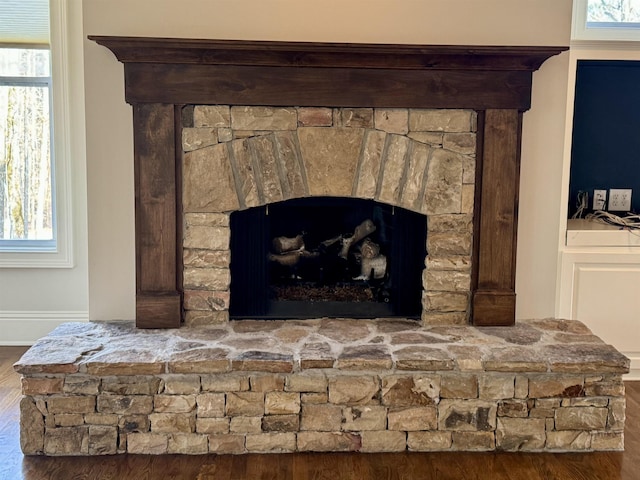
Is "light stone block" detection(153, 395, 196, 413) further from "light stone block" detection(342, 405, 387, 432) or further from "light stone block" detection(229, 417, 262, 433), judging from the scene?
"light stone block" detection(342, 405, 387, 432)

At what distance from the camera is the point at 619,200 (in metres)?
3.62

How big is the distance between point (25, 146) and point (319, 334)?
239cm

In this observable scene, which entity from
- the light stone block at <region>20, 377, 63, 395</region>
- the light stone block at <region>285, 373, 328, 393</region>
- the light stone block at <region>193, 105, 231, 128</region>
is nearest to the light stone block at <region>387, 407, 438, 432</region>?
the light stone block at <region>285, 373, 328, 393</region>

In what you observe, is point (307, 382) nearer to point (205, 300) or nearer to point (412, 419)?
point (412, 419)

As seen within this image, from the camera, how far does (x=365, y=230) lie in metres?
3.22

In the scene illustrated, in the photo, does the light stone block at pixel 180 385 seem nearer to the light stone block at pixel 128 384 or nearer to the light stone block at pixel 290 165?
the light stone block at pixel 128 384

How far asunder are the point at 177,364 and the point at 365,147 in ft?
4.36

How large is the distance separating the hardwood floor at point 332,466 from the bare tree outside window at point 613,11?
2330 mm

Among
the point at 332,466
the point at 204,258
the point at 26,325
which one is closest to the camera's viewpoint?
the point at 332,466

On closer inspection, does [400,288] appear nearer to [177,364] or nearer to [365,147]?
[365,147]

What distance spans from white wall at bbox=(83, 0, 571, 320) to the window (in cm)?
42

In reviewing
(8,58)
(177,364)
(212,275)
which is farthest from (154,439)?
(8,58)

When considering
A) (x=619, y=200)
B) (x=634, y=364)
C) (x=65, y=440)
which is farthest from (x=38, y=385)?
(x=619, y=200)

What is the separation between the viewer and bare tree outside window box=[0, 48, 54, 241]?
3729 mm
